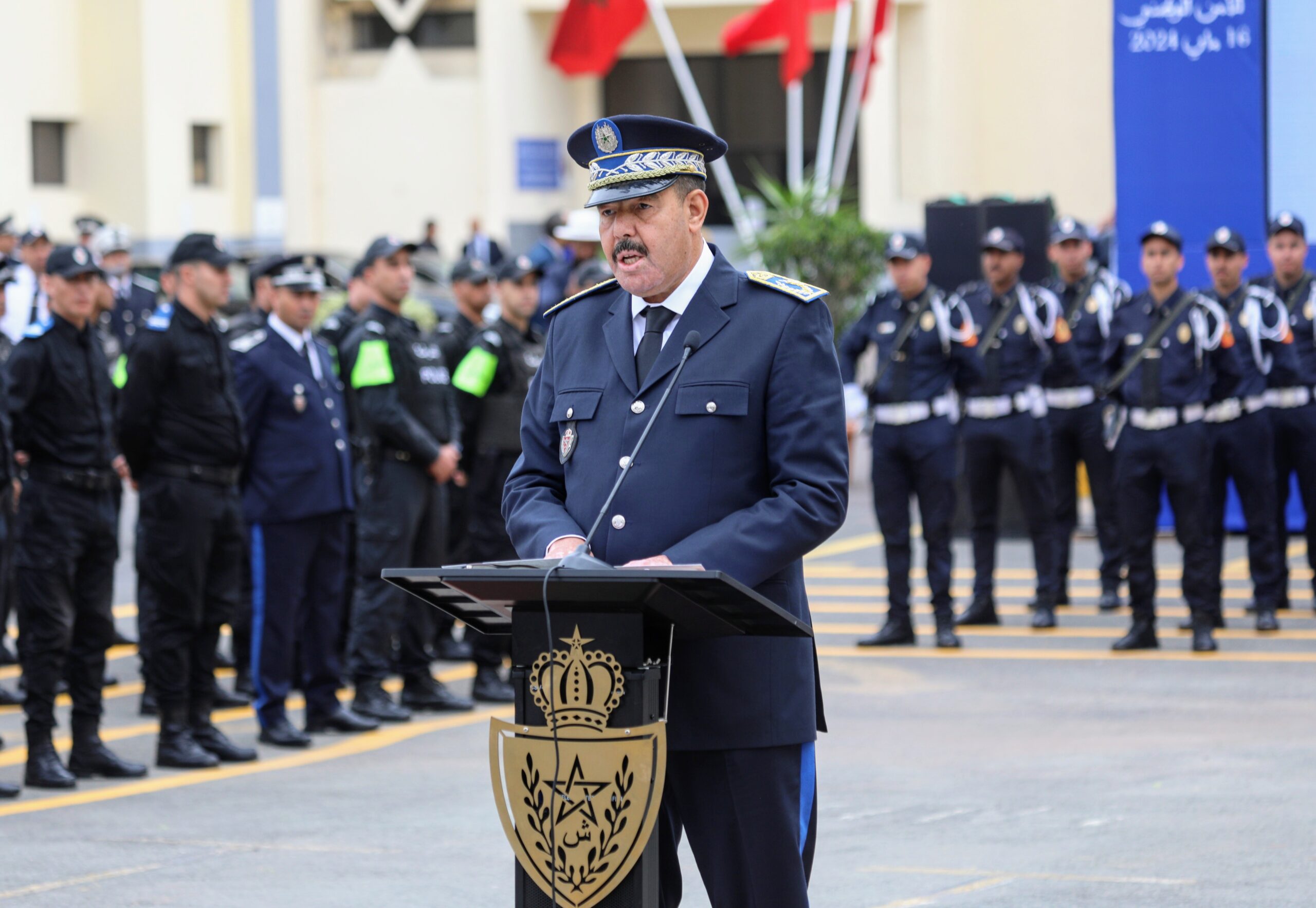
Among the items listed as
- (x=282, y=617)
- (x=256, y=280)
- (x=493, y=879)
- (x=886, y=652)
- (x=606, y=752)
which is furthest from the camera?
(x=886, y=652)

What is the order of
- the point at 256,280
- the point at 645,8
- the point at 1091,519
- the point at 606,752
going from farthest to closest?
the point at 645,8
the point at 1091,519
the point at 256,280
the point at 606,752

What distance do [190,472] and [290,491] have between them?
74cm

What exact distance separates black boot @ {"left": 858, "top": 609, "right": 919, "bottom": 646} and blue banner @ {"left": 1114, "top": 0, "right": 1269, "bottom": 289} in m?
5.05

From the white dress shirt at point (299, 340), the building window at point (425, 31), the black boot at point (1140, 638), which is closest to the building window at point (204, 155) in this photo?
the building window at point (425, 31)

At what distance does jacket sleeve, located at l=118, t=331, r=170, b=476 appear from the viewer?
869 cm

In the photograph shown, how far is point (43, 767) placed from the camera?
27.6 ft

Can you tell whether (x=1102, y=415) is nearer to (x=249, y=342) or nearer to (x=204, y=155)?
(x=249, y=342)

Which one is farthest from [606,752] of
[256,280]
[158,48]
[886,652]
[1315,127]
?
[158,48]

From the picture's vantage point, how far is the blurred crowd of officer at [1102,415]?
11727mm

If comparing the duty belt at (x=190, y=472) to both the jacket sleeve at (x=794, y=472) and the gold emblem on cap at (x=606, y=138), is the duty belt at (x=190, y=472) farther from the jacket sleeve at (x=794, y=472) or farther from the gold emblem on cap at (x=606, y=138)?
the jacket sleeve at (x=794, y=472)

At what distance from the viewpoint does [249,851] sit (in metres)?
7.19

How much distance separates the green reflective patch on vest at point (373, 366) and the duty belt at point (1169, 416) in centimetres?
445

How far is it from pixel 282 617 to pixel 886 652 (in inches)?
161

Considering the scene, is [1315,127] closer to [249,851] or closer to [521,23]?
[249,851]
